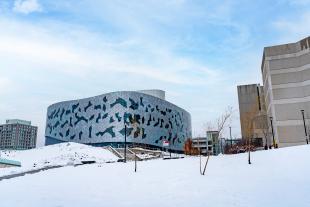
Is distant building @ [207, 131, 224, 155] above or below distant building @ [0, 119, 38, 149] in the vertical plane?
below

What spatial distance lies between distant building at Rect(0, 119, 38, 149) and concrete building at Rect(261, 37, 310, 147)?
13392 cm

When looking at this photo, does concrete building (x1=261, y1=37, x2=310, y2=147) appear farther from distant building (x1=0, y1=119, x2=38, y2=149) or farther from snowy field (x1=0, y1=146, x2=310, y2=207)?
distant building (x1=0, y1=119, x2=38, y2=149)

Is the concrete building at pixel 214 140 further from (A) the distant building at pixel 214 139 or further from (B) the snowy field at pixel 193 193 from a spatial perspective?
(B) the snowy field at pixel 193 193

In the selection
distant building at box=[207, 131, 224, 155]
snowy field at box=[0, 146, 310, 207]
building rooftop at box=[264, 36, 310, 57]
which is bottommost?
snowy field at box=[0, 146, 310, 207]

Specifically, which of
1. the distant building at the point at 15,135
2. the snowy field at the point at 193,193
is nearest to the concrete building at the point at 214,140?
the snowy field at the point at 193,193

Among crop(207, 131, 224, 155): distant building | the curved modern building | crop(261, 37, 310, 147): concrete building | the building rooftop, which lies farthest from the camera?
the curved modern building

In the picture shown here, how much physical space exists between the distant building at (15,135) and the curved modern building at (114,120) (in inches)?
2331

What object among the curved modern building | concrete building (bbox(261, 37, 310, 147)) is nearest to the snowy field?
concrete building (bbox(261, 37, 310, 147))

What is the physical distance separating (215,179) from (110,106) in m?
75.6

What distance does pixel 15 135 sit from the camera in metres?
155

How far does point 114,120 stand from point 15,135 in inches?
3453

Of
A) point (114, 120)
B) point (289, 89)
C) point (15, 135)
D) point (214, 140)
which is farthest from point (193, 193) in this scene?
point (15, 135)

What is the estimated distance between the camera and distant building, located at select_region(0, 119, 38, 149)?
154 m

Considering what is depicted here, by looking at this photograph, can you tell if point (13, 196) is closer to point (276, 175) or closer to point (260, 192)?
point (260, 192)
